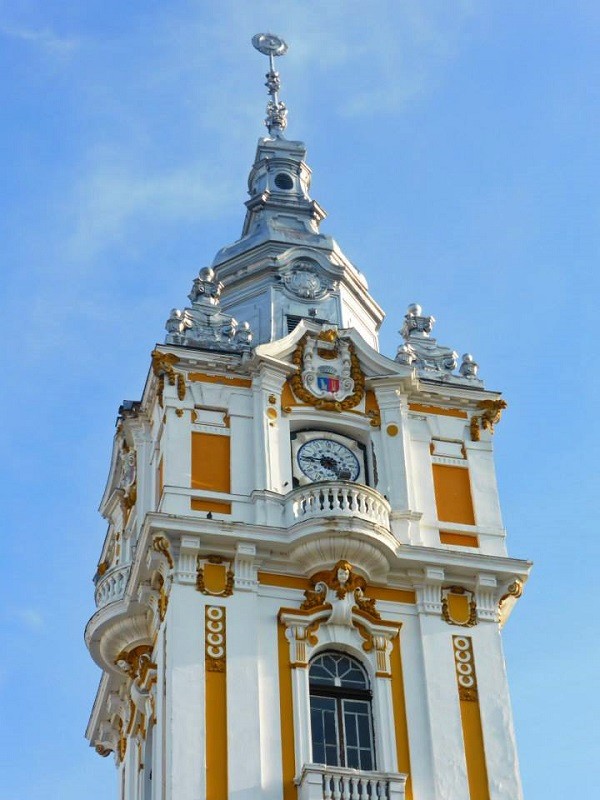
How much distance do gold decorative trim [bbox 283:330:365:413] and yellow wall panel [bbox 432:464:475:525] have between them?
2070 millimetres

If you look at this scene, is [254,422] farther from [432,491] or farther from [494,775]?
[494,775]

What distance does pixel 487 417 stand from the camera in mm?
36562

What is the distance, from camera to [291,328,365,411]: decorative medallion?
118 ft

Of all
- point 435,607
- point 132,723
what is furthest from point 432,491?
point 132,723

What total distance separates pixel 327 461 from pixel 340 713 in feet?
18.0

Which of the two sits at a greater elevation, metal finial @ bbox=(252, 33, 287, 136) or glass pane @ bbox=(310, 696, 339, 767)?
metal finial @ bbox=(252, 33, 287, 136)

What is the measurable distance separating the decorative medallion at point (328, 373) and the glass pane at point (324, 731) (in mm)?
6450

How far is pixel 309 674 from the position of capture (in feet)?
105

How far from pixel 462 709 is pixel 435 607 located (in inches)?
80.5

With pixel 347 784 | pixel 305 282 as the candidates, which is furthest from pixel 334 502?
pixel 305 282

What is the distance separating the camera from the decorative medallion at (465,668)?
106ft

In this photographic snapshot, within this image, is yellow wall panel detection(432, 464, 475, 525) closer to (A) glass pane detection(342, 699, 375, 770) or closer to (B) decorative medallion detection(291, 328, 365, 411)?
(B) decorative medallion detection(291, 328, 365, 411)

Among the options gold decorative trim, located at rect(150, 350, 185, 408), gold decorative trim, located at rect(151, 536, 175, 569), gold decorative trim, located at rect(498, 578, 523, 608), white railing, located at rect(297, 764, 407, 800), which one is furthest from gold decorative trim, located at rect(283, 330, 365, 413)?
white railing, located at rect(297, 764, 407, 800)

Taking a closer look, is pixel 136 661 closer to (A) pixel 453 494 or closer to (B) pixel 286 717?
(B) pixel 286 717
